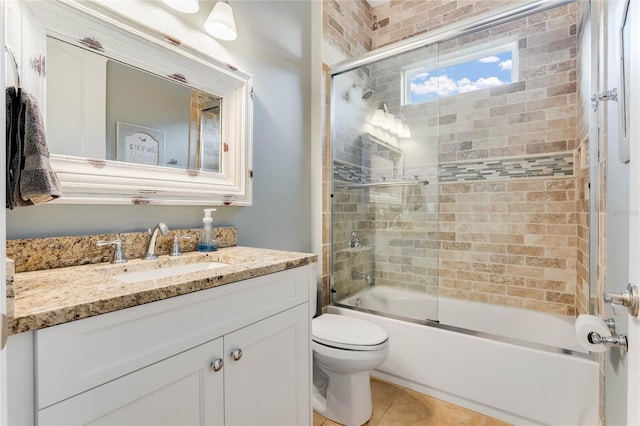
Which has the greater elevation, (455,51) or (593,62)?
(455,51)

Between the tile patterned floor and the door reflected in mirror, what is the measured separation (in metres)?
1.60

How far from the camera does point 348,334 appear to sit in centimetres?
167

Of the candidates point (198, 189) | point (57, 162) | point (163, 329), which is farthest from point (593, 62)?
point (57, 162)

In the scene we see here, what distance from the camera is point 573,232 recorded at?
2064mm

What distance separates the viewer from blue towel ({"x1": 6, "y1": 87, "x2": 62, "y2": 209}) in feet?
2.25

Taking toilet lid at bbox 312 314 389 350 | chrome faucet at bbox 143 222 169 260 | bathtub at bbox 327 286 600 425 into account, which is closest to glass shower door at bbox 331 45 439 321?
bathtub at bbox 327 286 600 425

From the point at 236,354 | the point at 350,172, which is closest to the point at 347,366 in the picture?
the point at 236,354

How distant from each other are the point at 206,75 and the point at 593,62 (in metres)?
1.89

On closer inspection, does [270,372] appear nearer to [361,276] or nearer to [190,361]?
[190,361]

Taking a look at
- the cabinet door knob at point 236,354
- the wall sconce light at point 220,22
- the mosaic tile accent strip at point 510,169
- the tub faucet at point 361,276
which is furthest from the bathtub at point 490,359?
the wall sconce light at point 220,22

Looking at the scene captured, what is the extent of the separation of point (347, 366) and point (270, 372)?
574 mm

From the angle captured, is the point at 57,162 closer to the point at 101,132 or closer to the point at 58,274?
the point at 101,132

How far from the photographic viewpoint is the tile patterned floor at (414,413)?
1626mm

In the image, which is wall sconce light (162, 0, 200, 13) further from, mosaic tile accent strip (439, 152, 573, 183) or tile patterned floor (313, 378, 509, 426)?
tile patterned floor (313, 378, 509, 426)
